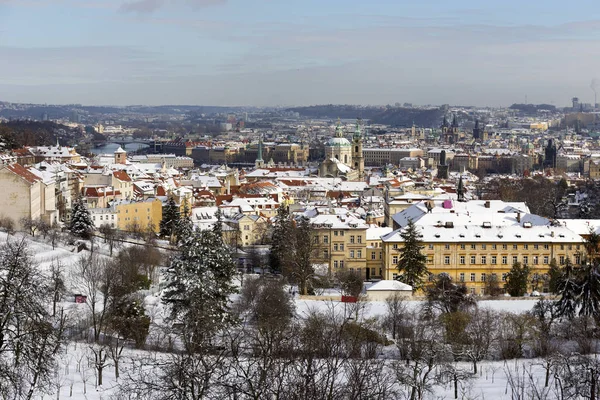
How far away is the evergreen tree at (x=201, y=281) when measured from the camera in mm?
21359

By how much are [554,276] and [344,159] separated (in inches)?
2760

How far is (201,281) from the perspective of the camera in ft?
72.3

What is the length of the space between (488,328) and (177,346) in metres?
6.99

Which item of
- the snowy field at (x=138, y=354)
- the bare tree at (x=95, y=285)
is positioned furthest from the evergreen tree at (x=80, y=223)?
the snowy field at (x=138, y=354)

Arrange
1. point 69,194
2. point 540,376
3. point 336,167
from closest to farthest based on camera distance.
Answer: point 540,376, point 69,194, point 336,167

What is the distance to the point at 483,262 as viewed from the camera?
32375mm

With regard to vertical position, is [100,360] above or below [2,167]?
below

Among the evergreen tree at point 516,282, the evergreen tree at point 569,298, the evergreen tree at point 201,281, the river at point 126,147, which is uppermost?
the evergreen tree at point 201,281

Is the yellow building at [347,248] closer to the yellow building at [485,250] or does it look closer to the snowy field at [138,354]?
the yellow building at [485,250]

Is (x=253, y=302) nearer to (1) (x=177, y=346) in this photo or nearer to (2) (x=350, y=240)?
(1) (x=177, y=346)

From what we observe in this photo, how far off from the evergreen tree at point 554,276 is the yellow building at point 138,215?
1818 centimetres

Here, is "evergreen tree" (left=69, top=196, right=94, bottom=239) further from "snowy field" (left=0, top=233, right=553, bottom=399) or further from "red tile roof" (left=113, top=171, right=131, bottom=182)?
"red tile roof" (left=113, top=171, right=131, bottom=182)

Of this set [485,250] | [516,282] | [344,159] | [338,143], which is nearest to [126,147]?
[344,159]

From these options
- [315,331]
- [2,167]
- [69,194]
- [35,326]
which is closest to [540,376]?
[315,331]
